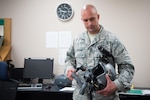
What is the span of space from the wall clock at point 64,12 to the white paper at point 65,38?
23cm

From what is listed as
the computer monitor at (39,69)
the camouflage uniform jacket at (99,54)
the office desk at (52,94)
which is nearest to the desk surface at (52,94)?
the office desk at (52,94)

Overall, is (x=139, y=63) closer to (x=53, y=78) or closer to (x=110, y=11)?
(x=110, y=11)

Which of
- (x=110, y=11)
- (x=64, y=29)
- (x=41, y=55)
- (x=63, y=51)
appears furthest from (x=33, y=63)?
(x=110, y=11)

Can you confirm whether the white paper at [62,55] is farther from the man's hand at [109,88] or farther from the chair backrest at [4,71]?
the man's hand at [109,88]

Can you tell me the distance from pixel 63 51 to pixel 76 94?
178 centimetres

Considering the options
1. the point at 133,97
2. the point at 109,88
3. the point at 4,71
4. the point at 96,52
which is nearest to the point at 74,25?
the point at 4,71

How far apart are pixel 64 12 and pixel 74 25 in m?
0.26

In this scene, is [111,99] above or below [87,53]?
below

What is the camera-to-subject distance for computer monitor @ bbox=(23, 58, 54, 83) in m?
3.44

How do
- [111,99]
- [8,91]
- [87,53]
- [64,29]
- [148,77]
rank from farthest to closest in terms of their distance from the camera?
1. [64,29]
2. [148,77]
3. [8,91]
4. [87,53]
5. [111,99]

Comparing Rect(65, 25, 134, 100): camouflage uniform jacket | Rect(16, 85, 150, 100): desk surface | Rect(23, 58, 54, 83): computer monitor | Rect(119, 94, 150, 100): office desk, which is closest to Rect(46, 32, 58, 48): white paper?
Rect(23, 58, 54, 83): computer monitor

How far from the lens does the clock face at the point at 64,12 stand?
3.53 metres

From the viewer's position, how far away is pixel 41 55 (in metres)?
3.65

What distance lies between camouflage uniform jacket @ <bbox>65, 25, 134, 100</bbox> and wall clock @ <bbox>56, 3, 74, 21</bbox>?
5.42 feet
